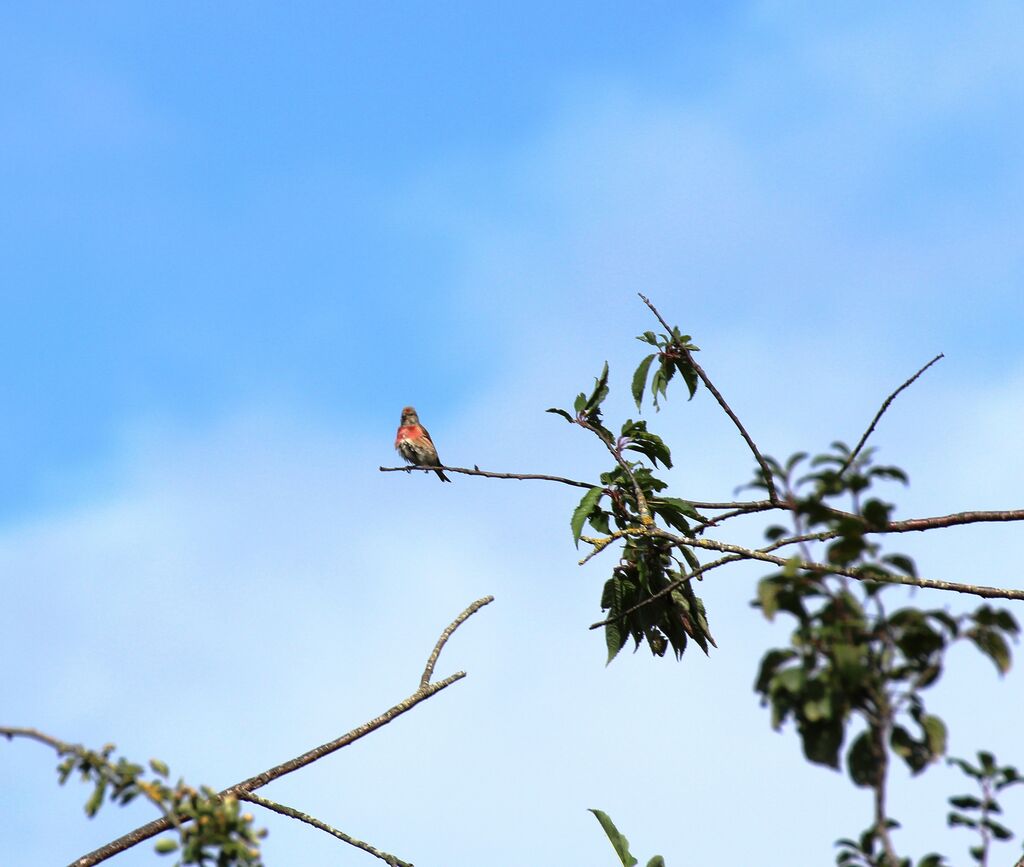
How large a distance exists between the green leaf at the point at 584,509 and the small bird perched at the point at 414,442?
14407mm

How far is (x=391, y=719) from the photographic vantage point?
6.04 metres

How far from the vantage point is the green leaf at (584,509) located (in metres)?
9.40

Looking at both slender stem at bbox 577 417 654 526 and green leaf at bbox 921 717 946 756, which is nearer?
green leaf at bbox 921 717 946 756

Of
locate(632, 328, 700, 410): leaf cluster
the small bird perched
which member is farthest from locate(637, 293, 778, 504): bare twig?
the small bird perched

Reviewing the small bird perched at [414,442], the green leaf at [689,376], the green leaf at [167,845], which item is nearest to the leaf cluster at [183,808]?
the green leaf at [167,845]

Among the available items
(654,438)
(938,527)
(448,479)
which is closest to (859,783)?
(938,527)

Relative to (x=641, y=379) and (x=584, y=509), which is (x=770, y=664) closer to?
(x=584, y=509)

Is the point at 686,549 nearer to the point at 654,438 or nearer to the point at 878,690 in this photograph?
the point at 654,438

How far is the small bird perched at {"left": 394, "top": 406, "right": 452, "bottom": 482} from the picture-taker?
971 inches

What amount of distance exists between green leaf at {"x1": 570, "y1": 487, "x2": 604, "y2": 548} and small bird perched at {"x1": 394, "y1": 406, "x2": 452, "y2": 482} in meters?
14.4

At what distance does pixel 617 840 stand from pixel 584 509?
3056 millimetres

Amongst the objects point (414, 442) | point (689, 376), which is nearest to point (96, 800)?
point (689, 376)

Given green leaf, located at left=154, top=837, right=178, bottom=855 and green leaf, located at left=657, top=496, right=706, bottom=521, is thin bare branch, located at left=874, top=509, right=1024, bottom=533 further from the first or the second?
green leaf, located at left=154, top=837, right=178, bottom=855

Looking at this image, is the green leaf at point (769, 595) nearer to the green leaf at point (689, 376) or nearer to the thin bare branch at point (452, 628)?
the thin bare branch at point (452, 628)
